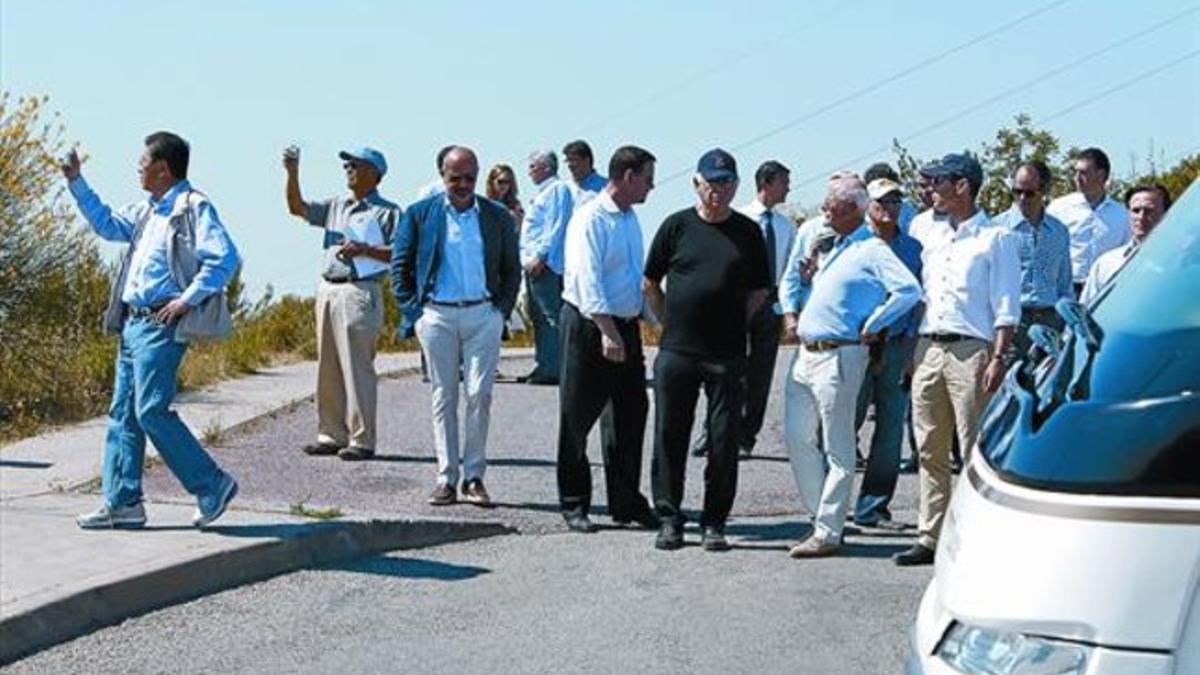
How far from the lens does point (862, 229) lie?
980 cm

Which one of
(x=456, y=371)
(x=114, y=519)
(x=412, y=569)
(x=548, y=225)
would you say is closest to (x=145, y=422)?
(x=114, y=519)

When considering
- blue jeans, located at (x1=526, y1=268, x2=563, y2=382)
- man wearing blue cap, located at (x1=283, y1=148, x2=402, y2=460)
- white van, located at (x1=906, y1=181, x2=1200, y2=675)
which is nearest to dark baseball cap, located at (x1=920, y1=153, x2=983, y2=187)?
man wearing blue cap, located at (x1=283, y1=148, x2=402, y2=460)

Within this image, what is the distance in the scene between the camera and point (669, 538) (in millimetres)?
9984

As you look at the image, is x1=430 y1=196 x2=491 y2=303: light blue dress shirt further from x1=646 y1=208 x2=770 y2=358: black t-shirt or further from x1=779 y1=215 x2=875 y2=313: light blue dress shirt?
x1=779 y1=215 x2=875 y2=313: light blue dress shirt

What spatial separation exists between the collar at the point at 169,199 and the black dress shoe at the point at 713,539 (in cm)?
294

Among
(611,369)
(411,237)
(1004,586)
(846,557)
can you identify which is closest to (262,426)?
(411,237)

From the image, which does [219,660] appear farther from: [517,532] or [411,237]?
[411,237]

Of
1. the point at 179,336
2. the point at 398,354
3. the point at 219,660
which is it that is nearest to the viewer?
the point at 219,660

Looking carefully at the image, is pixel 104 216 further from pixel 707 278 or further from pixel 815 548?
pixel 815 548

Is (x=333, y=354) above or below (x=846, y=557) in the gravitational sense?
above

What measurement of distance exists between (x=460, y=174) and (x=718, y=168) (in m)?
1.79

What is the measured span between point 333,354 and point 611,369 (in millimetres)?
2677

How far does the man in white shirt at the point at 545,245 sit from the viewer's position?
15.6 meters

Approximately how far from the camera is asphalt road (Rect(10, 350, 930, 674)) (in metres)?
7.72
